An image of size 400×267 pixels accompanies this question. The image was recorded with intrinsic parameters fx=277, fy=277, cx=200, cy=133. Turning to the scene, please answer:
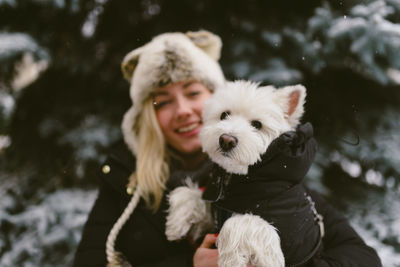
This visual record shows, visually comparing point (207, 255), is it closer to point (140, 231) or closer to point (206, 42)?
point (140, 231)

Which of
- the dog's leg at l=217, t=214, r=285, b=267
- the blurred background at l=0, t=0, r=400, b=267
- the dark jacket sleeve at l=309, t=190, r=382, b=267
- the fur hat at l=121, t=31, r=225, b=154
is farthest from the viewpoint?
the blurred background at l=0, t=0, r=400, b=267

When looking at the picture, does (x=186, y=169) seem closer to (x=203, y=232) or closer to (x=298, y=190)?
(x=203, y=232)

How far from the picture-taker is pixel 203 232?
1.40 metres

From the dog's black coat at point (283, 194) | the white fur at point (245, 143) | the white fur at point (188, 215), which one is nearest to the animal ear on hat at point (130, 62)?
the white fur at point (245, 143)

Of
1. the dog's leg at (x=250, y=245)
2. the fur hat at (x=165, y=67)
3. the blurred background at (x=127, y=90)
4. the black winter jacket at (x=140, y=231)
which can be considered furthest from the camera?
the blurred background at (x=127, y=90)

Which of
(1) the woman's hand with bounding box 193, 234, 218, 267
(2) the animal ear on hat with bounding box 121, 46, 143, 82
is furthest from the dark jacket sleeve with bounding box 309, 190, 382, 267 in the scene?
(2) the animal ear on hat with bounding box 121, 46, 143, 82

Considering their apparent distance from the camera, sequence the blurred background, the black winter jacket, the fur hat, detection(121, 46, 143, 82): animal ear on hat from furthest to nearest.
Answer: the blurred background, detection(121, 46, 143, 82): animal ear on hat, the fur hat, the black winter jacket

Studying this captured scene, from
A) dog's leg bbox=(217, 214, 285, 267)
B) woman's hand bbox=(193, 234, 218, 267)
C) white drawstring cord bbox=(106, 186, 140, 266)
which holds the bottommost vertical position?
white drawstring cord bbox=(106, 186, 140, 266)

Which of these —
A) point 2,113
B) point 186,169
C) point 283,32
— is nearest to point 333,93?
point 283,32

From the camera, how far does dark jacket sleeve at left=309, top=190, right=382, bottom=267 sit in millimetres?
1253

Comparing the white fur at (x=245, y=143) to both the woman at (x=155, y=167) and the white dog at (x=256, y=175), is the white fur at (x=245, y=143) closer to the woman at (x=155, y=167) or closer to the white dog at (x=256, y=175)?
the white dog at (x=256, y=175)

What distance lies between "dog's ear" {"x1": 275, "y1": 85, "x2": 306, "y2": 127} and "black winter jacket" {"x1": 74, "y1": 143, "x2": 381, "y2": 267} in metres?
0.56

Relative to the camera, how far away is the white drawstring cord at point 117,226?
151 cm

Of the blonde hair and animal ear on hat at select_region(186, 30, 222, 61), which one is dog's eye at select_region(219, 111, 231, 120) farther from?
animal ear on hat at select_region(186, 30, 222, 61)
